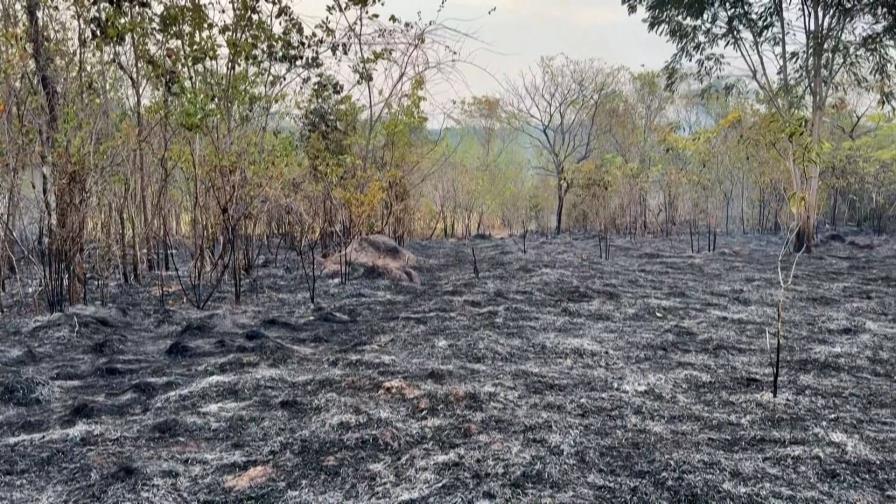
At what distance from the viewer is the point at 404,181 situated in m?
10.7

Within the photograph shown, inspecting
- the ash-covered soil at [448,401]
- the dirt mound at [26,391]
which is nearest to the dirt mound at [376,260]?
the ash-covered soil at [448,401]

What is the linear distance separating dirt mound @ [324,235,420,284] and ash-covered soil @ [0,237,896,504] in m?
1.09

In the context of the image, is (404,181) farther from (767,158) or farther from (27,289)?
(767,158)

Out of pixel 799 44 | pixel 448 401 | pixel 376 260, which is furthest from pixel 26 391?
pixel 799 44

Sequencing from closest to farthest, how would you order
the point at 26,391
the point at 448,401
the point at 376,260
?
the point at 448,401
the point at 26,391
the point at 376,260

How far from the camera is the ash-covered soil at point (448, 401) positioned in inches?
96.6

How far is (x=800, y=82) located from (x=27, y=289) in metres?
11.7

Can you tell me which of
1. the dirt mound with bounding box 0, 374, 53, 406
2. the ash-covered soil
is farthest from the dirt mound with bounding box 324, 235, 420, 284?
the dirt mound with bounding box 0, 374, 53, 406

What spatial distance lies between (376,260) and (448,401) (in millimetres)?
4554

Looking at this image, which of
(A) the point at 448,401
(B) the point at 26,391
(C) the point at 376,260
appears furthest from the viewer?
(C) the point at 376,260

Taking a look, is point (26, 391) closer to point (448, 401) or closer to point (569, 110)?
point (448, 401)

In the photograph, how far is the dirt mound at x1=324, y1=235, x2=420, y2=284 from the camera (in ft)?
24.3

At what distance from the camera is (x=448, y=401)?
330cm

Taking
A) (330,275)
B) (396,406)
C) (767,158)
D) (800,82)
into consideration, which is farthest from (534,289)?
(767,158)
